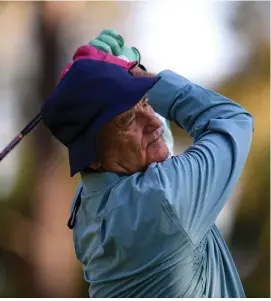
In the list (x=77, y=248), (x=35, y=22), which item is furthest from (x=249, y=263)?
(x=77, y=248)

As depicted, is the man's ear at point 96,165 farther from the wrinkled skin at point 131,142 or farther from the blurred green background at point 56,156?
the blurred green background at point 56,156

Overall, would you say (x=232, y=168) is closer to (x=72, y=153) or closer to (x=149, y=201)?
(x=149, y=201)

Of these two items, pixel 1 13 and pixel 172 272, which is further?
pixel 1 13

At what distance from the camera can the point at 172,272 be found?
77 centimetres

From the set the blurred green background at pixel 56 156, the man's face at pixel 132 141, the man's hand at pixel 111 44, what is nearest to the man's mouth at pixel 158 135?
the man's face at pixel 132 141

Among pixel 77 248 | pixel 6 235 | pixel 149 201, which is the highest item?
pixel 149 201

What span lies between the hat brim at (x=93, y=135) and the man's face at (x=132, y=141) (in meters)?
0.02

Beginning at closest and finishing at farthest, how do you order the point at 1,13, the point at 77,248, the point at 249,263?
the point at 77,248, the point at 1,13, the point at 249,263

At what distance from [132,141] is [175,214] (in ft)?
0.40

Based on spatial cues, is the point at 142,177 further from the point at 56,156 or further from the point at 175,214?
the point at 56,156

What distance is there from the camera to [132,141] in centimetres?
77

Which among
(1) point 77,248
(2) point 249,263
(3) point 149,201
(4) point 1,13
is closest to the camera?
(3) point 149,201

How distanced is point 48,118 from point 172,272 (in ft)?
0.95

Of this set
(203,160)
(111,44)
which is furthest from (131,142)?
(111,44)
